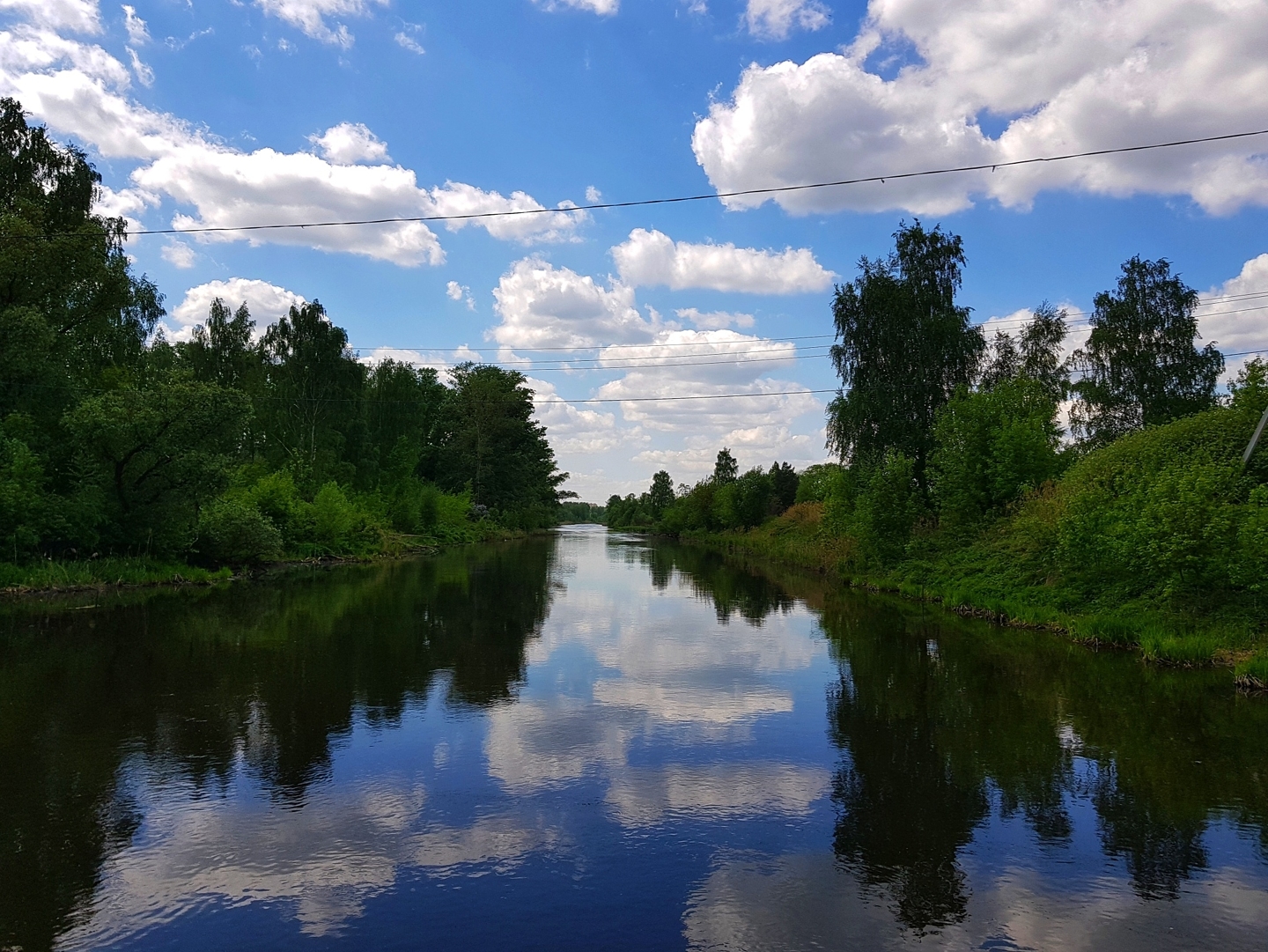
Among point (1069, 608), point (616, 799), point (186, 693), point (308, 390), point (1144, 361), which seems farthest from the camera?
point (308, 390)

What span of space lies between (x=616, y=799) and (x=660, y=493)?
4368 inches

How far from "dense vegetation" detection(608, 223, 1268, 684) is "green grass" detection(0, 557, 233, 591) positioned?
20871 mm

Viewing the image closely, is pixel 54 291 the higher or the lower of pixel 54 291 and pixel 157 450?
the higher

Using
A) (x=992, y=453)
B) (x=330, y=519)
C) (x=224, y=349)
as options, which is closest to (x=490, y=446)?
(x=224, y=349)

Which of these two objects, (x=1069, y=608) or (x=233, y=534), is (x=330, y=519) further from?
(x=1069, y=608)

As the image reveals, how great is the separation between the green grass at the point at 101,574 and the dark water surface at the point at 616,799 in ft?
24.4

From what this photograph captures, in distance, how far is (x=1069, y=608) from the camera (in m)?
16.4

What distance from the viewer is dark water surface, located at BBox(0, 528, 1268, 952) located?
459 centimetres

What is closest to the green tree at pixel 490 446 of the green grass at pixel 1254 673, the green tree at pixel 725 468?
the green tree at pixel 725 468

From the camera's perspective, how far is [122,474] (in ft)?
74.1

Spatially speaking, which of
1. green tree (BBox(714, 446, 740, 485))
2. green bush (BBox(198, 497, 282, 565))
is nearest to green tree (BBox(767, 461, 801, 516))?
green tree (BBox(714, 446, 740, 485))

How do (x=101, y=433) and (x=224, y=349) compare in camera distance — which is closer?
(x=101, y=433)

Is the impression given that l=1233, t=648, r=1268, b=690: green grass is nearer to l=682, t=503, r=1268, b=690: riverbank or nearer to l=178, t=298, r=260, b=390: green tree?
l=682, t=503, r=1268, b=690: riverbank

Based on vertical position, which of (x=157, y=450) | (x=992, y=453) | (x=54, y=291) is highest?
(x=54, y=291)
